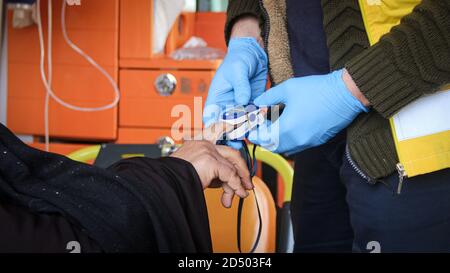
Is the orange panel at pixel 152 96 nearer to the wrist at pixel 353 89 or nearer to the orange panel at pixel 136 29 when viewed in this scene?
the orange panel at pixel 136 29

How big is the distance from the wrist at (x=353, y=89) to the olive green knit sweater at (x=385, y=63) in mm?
16

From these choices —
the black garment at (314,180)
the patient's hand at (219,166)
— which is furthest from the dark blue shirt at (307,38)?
the patient's hand at (219,166)

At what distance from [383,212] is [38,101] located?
1.24 metres

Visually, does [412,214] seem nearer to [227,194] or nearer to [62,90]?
[227,194]

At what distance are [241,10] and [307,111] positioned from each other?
0.29m

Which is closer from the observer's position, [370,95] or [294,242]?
[370,95]

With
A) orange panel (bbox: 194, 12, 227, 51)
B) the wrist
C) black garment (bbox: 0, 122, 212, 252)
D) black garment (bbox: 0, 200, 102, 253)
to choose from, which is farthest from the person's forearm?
orange panel (bbox: 194, 12, 227, 51)

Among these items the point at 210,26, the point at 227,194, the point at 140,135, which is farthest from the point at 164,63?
the point at 227,194

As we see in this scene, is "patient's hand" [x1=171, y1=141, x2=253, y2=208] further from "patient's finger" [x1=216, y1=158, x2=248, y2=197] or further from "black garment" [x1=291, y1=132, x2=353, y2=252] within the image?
"black garment" [x1=291, y1=132, x2=353, y2=252]

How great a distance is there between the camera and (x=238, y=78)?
1083mm

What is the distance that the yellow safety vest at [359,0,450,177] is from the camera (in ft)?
3.00

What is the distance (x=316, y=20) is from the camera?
3.40ft
